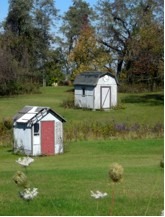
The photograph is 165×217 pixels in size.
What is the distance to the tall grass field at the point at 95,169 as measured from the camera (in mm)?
6638

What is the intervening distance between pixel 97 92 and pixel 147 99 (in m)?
7.38

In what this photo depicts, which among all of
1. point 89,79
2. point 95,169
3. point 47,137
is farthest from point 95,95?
point 95,169

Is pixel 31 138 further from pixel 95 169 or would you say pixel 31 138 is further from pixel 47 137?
pixel 95 169

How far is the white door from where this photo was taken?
40625 mm

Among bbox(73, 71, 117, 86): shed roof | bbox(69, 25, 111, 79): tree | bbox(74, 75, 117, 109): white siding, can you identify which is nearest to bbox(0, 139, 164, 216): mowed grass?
bbox(74, 75, 117, 109): white siding

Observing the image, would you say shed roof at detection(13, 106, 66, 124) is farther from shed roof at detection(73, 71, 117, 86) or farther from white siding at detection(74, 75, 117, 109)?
shed roof at detection(73, 71, 117, 86)

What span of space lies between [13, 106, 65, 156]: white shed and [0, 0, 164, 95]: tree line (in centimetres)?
2179

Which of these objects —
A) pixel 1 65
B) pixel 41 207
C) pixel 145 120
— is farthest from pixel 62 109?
pixel 41 207

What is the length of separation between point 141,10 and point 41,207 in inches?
2189

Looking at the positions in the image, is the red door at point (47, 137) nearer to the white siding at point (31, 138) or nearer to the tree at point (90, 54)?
the white siding at point (31, 138)

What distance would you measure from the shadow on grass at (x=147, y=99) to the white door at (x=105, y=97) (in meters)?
3.92

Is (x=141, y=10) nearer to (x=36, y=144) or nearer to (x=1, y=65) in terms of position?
(x=1, y=65)

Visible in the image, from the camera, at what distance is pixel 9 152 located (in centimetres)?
2053

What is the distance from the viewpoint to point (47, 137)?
21.2 metres
